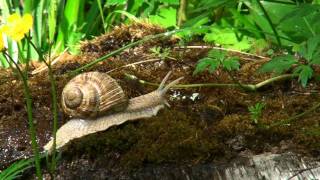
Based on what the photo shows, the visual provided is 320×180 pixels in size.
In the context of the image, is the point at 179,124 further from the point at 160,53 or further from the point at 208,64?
the point at 160,53

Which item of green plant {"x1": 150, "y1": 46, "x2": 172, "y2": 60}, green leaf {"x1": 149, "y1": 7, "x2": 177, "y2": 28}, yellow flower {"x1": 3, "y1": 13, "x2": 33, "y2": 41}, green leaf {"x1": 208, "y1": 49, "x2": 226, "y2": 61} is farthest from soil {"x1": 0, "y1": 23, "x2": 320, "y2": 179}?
green leaf {"x1": 149, "y1": 7, "x2": 177, "y2": 28}

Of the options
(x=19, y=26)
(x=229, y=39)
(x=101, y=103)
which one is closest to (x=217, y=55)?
(x=101, y=103)

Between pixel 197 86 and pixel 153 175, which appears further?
pixel 197 86

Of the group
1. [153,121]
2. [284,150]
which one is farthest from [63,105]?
[284,150]

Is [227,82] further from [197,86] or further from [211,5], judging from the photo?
[211,5]

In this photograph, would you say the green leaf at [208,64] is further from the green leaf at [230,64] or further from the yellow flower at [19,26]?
the yellow flower at [19,26]

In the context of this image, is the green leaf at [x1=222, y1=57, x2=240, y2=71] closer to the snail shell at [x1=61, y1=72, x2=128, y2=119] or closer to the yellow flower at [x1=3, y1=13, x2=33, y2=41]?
the snail shell at [x1=61, y1=72, x2=128, y2=119]

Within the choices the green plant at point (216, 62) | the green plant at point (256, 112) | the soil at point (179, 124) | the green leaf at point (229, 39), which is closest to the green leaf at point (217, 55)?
the green plant at point (216, 62)
